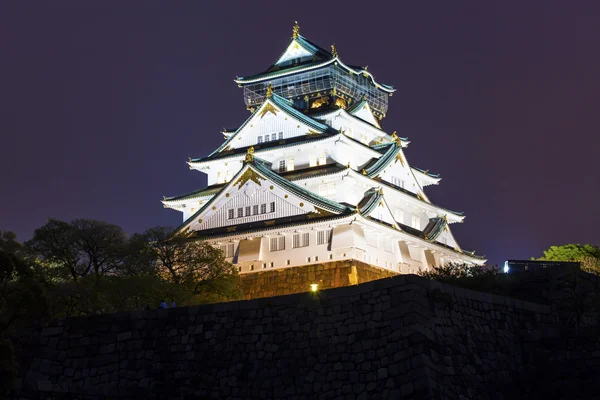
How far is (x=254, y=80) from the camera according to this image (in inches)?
2643

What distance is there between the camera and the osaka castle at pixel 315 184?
52.8 m

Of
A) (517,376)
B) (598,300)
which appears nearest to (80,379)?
(517,376)

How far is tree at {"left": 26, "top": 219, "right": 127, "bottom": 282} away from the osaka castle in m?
11.3

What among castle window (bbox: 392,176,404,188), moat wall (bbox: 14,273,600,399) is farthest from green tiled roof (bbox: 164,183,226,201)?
moat wall (bbox: 14,273,600,399)

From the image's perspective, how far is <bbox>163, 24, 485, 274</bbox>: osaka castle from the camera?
5275 centimetres

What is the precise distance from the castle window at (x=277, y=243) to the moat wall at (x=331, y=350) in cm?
2531

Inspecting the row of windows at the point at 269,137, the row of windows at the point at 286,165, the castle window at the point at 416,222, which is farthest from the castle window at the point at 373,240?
the row of windows at the point at 269,137

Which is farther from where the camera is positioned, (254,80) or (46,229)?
(254,80)

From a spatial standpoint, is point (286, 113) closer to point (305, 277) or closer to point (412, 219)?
point (412, 219)

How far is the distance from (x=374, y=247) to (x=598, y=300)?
25552mm

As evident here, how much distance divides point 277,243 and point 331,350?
1112 inches

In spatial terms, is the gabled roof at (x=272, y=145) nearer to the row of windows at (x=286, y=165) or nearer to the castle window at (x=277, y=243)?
the row of windows at (x=286, y=165)

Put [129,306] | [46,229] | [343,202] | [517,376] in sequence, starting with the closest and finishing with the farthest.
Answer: [517,376] → [129,306] → [46,229] → [343,202]

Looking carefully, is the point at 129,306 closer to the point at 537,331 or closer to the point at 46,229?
the point at 46,229
